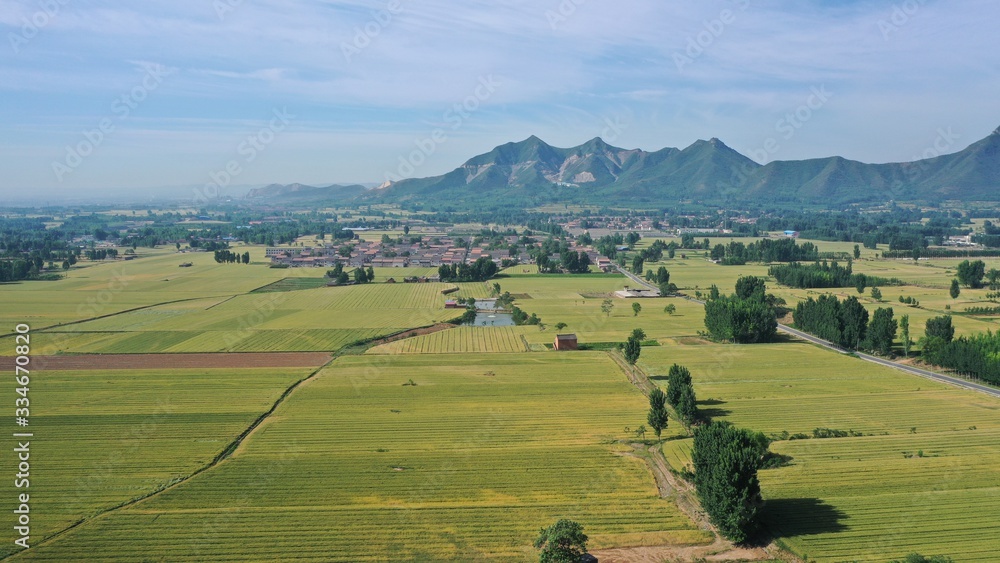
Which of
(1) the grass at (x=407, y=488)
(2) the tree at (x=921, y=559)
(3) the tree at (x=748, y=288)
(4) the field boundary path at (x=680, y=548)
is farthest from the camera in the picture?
(3) the tree at (x=748, y=288)

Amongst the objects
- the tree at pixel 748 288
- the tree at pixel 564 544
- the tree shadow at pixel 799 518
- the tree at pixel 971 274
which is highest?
the tree at pixel 971 274

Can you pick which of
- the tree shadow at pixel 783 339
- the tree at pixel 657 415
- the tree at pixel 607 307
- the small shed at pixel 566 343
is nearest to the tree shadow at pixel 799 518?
the tree at pixel 657 415

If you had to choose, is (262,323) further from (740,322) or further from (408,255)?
(408,255)

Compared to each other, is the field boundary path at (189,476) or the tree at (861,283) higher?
the tree at (861,283)

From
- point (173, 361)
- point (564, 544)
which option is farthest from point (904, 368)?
point (173, 361)

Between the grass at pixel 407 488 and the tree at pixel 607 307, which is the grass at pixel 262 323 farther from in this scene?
the grass at pixel 407 488

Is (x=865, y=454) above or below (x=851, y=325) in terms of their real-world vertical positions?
below

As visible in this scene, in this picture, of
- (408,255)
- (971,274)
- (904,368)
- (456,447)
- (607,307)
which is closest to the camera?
(456,447)

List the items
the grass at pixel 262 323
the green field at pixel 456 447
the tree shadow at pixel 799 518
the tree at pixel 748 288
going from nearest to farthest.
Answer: the green field at pixel 456 447, the tree shadow at pixel 799 518, the grass at pixel 262 323, the tree at pixel 748 288
